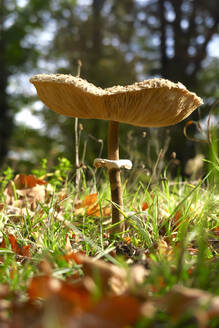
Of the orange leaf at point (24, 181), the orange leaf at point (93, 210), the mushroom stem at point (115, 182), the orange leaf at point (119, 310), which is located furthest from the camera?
the orange leaf at point (24, 181)

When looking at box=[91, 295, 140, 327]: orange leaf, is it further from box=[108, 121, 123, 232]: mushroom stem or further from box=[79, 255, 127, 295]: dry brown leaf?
box=[108, 121, 123, 232]: mushroom stem

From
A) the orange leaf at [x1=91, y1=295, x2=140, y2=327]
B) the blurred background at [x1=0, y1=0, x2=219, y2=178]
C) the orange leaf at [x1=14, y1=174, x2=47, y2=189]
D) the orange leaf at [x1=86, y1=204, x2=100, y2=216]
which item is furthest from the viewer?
the blurred background at [x1=0, y1=0, x2=219, y2=178]

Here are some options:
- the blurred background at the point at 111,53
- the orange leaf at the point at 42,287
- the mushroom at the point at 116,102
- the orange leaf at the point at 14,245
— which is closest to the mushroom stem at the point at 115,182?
the mushroom at the point at 116,102

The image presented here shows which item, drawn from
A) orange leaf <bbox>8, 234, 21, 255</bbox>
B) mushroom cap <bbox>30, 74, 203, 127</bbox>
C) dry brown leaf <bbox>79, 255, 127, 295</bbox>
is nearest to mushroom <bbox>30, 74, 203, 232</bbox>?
mushroom cap <bbox>30, 74, 203, 127</bbox>

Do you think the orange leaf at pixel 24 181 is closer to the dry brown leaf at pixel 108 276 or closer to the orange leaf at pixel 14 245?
the orange leaf at pixel 14 245

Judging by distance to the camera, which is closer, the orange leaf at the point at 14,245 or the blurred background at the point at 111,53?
the orange leaf at the point at 14,245

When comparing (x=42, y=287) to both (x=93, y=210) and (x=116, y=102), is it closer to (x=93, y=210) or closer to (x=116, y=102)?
(x=116, y=102)

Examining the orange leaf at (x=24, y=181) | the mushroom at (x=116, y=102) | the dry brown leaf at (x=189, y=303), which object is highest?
the mushroom at (x=116, y=102)

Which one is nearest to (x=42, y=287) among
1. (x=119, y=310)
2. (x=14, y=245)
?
(x=119, y=310)
